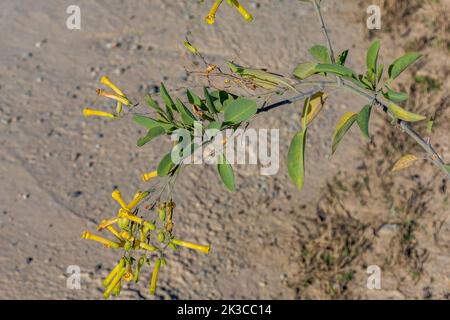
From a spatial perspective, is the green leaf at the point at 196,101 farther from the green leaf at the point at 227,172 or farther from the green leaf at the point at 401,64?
the green leaf at the point at 401,64

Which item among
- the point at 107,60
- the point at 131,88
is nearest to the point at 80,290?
the point at 131,88

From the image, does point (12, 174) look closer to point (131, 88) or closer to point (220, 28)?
point (131, 88)

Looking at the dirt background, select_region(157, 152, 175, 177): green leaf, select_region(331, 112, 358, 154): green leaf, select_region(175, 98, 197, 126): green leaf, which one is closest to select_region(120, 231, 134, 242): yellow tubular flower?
select_region(157, 152, 175, 177): green leaf

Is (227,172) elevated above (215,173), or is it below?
below

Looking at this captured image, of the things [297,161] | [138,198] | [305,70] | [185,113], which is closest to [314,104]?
[305,70]

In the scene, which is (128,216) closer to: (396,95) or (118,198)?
(118,198)

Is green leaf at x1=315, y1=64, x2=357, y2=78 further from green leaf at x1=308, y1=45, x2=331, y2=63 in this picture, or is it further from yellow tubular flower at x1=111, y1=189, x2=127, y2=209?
yellow tubular flower at x1=111, y1=189, x2=127, y2=209
